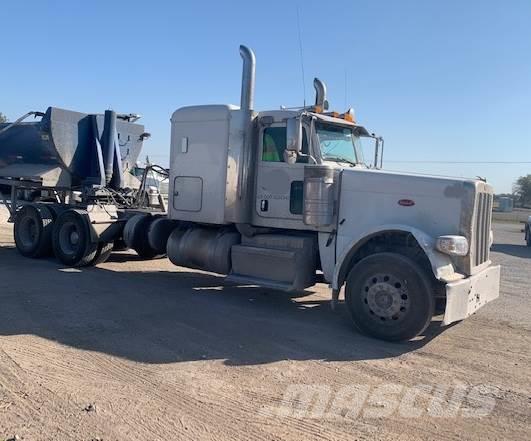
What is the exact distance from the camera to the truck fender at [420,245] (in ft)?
20.6

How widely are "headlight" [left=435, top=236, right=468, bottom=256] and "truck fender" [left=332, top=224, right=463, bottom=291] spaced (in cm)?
9

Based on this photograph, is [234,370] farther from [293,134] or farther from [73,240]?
[73,240]

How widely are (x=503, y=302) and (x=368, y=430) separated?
5815 millimetres

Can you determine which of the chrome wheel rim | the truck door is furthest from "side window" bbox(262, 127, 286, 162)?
the chrome wheel rim

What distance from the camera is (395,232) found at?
6805 millimetres

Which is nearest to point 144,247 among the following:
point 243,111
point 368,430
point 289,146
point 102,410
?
point 243,111

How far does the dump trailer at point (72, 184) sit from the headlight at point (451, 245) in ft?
18.9

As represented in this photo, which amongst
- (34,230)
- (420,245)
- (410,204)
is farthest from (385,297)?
(34,230)

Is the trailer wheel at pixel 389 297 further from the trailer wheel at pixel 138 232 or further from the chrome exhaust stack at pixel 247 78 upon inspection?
the trailer wheel at pixel 138 232

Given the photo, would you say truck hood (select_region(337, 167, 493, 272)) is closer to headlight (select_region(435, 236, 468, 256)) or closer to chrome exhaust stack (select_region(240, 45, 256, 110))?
headlight (select_region(435, 236, 468, 256))

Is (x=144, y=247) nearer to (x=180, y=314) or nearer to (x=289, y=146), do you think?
(x=180, y=314)

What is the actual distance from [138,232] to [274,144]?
11.4 feet

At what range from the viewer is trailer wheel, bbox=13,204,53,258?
445 inches

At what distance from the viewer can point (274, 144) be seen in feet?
26.9
